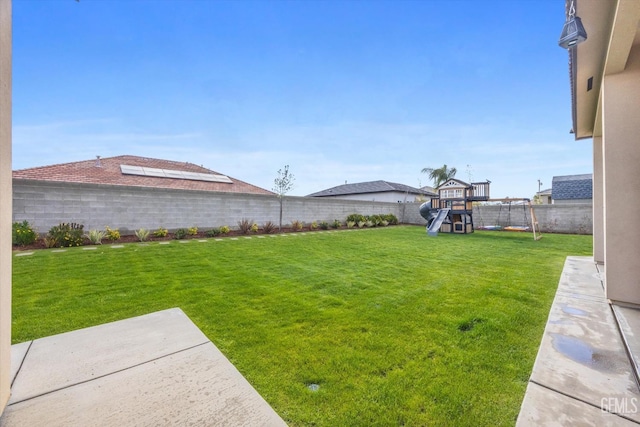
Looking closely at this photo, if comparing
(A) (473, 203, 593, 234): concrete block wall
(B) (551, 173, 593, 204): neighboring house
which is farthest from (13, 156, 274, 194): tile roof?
(B) (551, 173, 593, 204): neighboring house

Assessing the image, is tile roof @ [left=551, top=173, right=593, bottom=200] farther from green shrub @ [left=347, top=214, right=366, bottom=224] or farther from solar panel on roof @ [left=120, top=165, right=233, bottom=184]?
solar panel on roof @ [left=120, top=165, right=233, bottom=184]

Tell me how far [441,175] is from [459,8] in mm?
21835

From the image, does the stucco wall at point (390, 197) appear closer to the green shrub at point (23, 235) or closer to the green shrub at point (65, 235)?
the green shrub at point (65, 235)

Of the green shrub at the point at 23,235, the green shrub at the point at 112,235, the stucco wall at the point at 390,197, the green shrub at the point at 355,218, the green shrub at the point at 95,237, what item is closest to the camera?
the green shrub at the point at 23,235

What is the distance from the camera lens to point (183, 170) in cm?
1692

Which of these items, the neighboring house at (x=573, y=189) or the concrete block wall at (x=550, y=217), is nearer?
the concrete block wall at (x=550, y=217)

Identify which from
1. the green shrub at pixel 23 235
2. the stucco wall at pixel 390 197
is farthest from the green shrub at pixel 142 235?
the stucco wall at pixel 390 197

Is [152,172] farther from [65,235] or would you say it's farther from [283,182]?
[65,235]

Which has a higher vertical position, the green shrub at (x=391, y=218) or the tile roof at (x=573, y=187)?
the tile roof at (x=573, y=187)

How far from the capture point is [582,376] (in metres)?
1.68

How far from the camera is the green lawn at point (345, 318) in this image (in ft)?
4.94

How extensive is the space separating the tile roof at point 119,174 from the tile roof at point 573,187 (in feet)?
77.3

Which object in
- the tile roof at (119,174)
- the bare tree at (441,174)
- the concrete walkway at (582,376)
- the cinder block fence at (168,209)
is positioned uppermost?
the bare tree at (441,174)

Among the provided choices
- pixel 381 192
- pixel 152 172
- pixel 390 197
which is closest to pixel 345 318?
pixel 152 172
